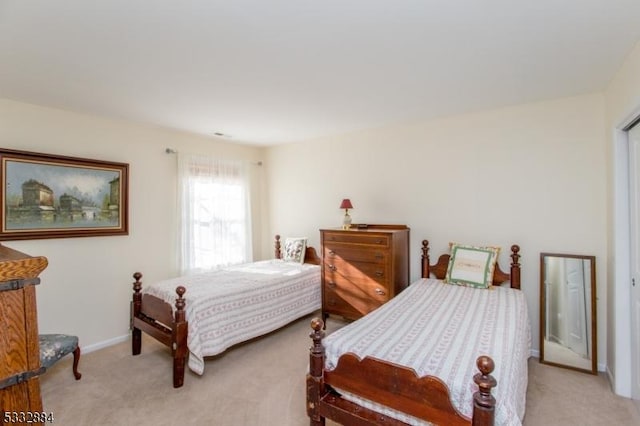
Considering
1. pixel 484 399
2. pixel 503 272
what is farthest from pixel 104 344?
pixel 503 272

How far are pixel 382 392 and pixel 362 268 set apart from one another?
1.97 m

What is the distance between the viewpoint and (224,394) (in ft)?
8.13

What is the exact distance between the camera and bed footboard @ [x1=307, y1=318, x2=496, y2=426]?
1324mm

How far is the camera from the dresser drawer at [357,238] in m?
3.38

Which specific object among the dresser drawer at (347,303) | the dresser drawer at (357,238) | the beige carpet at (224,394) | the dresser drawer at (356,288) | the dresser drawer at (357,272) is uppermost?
the dresser drawer at (357,238)

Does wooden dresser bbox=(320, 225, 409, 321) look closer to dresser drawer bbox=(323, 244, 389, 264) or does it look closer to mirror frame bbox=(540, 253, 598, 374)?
dresser drawer bbox=(323, 244, 389, 264)

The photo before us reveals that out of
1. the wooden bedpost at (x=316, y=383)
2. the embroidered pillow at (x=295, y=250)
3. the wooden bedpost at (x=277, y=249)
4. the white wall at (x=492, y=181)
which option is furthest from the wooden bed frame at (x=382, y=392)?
the wooden bedpost at (x=277, y=249)

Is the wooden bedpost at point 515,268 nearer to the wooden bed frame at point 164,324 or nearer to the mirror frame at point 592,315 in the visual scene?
the mirror frame at point 592,315

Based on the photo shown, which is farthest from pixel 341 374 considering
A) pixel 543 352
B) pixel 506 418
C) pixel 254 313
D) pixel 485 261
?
pixel 543 352

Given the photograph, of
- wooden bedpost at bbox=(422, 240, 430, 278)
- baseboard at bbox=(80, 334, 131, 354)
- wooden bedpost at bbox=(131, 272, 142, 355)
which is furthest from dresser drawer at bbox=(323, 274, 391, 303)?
baseboard at bbox=(80, 334, 131, 354)

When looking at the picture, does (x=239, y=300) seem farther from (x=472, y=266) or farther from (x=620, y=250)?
(x=620, y=250)

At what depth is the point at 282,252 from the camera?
16.0 ft

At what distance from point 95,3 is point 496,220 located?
3.56m

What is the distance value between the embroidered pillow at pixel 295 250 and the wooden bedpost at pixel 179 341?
1987mm
